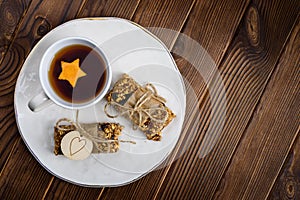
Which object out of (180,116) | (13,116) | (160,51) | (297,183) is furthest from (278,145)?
(13,116)

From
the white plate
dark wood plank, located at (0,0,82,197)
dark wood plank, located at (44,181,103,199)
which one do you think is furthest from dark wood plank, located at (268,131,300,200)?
dark wood plank, located at (0,0,82,197)

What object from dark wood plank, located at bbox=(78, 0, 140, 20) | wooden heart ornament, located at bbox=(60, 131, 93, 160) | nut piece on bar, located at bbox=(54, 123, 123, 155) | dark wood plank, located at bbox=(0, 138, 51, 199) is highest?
dark wood plank, located at bbox=(78, 0, 140, 20)

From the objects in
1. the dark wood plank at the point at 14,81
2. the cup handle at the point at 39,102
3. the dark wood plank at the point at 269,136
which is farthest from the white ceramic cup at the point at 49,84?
the dark wood plank at the point at 269,136

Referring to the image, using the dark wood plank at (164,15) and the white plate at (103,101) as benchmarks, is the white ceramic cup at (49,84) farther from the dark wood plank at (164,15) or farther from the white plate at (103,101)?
the dark wood plank at (164,15)

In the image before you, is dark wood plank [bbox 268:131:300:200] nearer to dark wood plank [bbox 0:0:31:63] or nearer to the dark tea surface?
the dark tea surface

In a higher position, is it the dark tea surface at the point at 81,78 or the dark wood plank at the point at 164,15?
the dark wood plank at the point at 164,15

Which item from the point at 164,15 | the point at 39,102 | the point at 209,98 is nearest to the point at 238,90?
the point at 209,98
